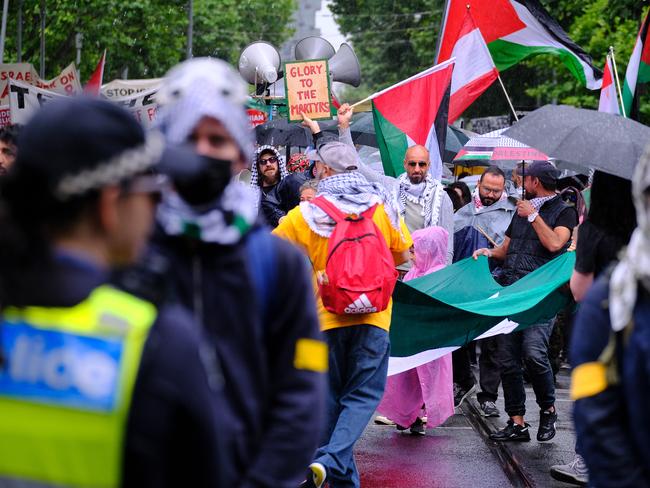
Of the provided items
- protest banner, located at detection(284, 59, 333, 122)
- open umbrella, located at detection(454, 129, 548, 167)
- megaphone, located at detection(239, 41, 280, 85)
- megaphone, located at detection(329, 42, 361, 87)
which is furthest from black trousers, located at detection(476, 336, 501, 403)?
megaphone, located at detection(329, 42, 361, 87)

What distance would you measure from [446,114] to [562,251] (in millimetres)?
2891

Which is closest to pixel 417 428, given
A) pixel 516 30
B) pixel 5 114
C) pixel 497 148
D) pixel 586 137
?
→ pixel 586 137

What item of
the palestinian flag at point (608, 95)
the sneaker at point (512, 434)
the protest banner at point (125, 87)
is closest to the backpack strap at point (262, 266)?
the palestinian flag at point (608, 95)

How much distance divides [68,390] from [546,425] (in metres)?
6.93

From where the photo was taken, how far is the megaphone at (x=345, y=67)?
19.9 m

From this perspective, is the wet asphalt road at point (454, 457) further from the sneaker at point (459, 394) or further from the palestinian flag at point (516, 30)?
the palestinian flag at point (516, 30)

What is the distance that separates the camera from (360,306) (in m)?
6.21

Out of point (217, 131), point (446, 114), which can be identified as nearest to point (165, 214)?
point (217, 131)

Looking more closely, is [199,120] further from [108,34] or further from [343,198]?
[108,34]

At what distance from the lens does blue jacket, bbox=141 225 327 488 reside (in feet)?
8.95

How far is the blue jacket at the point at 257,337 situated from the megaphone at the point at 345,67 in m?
17.2

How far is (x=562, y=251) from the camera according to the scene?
8.46m

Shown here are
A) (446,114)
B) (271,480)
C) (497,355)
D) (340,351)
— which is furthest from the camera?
(446,114)

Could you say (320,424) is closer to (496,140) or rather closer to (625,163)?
(625,163)
